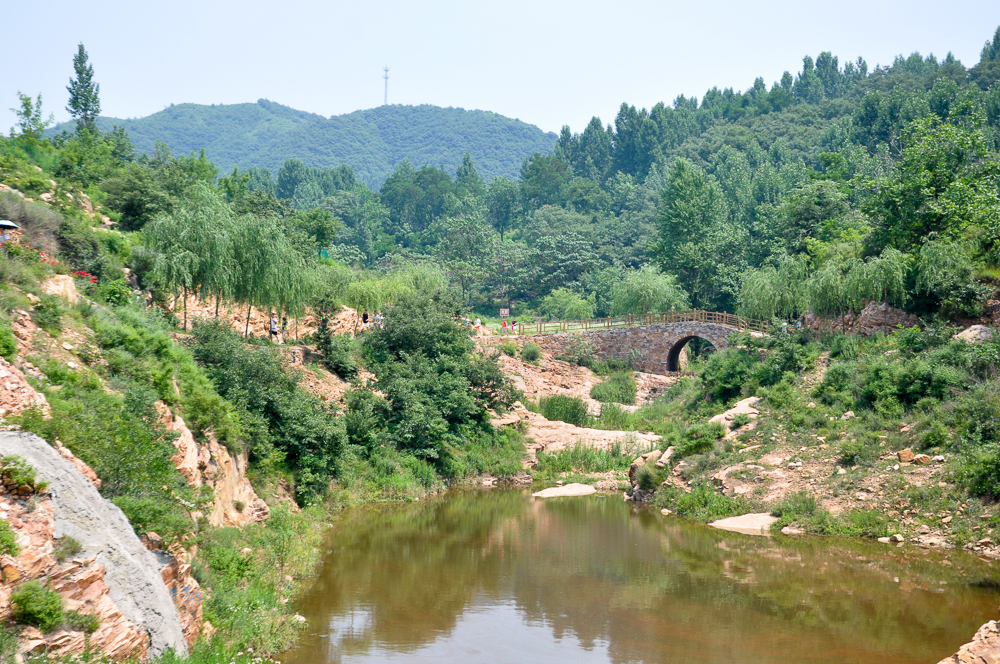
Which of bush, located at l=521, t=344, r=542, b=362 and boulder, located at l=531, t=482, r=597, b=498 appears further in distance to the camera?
bush, located at l=521, t=344, r=542, b=362

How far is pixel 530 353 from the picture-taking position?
4181 cm

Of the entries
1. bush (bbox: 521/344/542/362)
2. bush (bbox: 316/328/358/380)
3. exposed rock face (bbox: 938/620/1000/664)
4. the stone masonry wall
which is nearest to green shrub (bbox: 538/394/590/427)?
bush (bbox: 521/344/542/362)

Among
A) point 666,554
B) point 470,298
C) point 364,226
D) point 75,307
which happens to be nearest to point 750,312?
point 666,554

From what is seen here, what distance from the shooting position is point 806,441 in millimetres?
23625

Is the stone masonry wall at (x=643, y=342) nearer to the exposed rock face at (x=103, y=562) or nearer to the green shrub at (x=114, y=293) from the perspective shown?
the green shrub at (x=114, y=293)

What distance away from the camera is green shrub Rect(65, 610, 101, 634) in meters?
8.56

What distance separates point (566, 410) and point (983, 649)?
24772mm

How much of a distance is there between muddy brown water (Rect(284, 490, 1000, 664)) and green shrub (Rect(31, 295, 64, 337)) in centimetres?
672

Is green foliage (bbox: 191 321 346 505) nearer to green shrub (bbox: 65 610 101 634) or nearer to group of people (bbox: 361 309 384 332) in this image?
group of people (bbox: 361 309 384 332)

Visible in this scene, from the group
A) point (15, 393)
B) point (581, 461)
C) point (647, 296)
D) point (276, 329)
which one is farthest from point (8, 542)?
point (647, 296)

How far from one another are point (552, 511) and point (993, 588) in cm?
1163

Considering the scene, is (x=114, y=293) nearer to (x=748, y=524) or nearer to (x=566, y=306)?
(x=748, y=524)

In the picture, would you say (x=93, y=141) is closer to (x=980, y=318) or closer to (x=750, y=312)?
(x=750, y=312)

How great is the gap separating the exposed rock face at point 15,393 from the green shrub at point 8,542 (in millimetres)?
2863
